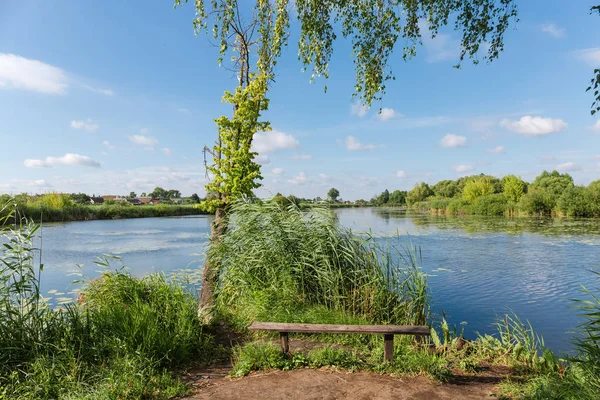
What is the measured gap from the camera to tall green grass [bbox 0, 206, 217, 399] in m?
3.21

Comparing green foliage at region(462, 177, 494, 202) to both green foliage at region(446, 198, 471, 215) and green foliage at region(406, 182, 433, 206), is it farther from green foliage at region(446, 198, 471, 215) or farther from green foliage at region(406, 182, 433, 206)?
green foliage at region(406, 182, 433, 206)

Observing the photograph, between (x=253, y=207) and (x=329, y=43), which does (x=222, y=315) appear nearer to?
(x=253, y=207)

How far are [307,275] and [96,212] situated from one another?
45.0m

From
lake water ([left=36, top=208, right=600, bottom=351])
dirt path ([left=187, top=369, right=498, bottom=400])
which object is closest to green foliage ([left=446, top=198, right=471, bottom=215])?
lake water ([left=36, top=208, right=600, bottom=351])

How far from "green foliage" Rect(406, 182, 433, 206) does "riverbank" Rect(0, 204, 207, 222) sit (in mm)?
45688

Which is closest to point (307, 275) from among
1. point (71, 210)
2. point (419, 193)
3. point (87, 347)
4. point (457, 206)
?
point (87, 347)

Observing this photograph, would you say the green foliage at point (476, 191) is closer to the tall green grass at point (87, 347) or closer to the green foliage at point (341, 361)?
the green foliage at point (341, 361)

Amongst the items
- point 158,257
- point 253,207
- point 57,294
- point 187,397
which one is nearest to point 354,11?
point 253,207

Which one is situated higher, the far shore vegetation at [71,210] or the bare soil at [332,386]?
the far shore vegetation at [71,210]

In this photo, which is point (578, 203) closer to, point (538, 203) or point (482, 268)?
point (538, 203)

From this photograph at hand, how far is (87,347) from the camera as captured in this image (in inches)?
147

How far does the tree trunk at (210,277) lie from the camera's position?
17.9 ft

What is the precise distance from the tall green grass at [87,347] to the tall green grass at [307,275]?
102cm

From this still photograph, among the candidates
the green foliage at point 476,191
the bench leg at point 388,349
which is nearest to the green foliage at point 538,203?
the green foliage at point 476,191
